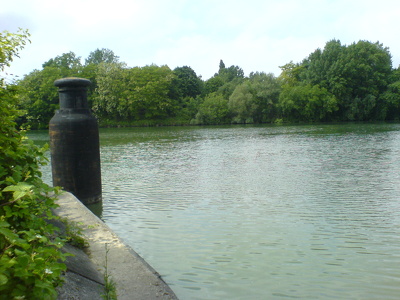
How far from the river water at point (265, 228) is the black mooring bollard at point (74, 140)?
1.10 meters

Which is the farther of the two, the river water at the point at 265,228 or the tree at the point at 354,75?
→ the tree at the point at 354,75

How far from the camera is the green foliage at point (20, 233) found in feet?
6.68

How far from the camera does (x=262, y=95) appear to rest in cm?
7962

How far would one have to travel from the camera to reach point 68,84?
28.1ft

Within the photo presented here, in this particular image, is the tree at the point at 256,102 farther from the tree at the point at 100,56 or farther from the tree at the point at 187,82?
the tree at the point at 100,56

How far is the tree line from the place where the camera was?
76438 mm

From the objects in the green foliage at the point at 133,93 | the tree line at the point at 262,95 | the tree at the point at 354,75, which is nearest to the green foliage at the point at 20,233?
the tree line at the point at 262,95

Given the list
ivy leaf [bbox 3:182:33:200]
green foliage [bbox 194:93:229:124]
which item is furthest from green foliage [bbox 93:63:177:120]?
ivy leaf [bbox 3:182:33:200]

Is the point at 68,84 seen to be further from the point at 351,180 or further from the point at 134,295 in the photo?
the point at 351,180

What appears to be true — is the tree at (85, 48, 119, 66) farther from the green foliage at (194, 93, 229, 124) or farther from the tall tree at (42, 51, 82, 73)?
the green foliage at (194, 93, 229, 124)

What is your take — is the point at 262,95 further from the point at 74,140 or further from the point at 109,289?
the point at 109,289

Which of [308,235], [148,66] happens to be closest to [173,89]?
[148,66]

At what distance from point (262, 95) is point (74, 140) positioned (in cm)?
7336

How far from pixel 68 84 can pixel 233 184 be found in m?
6.26
